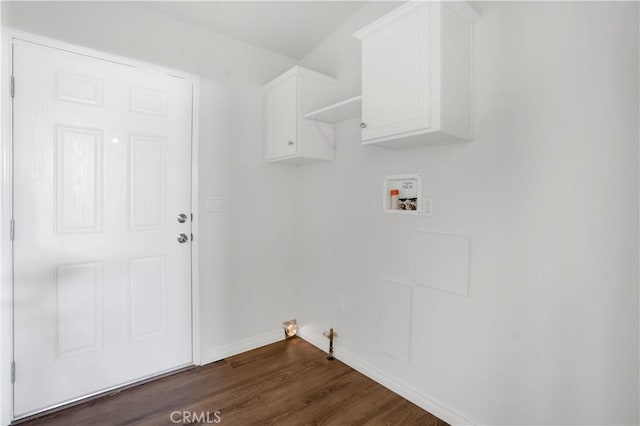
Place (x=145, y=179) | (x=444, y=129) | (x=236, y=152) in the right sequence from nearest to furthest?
(x=444, y=129) < (x=145, y=179) < (x=236, y=152)

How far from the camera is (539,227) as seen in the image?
145 centimetres

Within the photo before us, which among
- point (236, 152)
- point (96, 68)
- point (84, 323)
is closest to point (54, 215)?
point (84, 323)

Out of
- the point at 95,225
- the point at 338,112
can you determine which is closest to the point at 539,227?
the point at 338,112

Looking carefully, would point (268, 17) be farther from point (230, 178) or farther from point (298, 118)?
point (230, 178)

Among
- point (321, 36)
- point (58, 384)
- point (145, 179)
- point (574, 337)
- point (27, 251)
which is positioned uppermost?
point (321, 36)

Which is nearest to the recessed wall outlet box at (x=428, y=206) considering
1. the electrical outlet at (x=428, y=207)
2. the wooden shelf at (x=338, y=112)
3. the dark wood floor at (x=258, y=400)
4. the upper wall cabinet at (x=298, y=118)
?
the electrical outlet at (x=428, y=207)

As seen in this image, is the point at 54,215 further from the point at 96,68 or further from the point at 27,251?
the point at 96,68

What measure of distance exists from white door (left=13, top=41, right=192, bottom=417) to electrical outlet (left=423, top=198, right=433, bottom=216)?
1640 mm

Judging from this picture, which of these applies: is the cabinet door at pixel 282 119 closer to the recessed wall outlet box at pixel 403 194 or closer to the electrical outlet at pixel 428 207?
the recessed wall outlet box at pixel 403 194

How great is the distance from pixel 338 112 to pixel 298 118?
305 millimetres

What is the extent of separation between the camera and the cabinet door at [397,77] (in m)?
1.55

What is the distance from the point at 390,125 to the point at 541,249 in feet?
3.00

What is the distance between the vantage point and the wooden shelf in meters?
2.07

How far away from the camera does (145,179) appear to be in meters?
2.18
